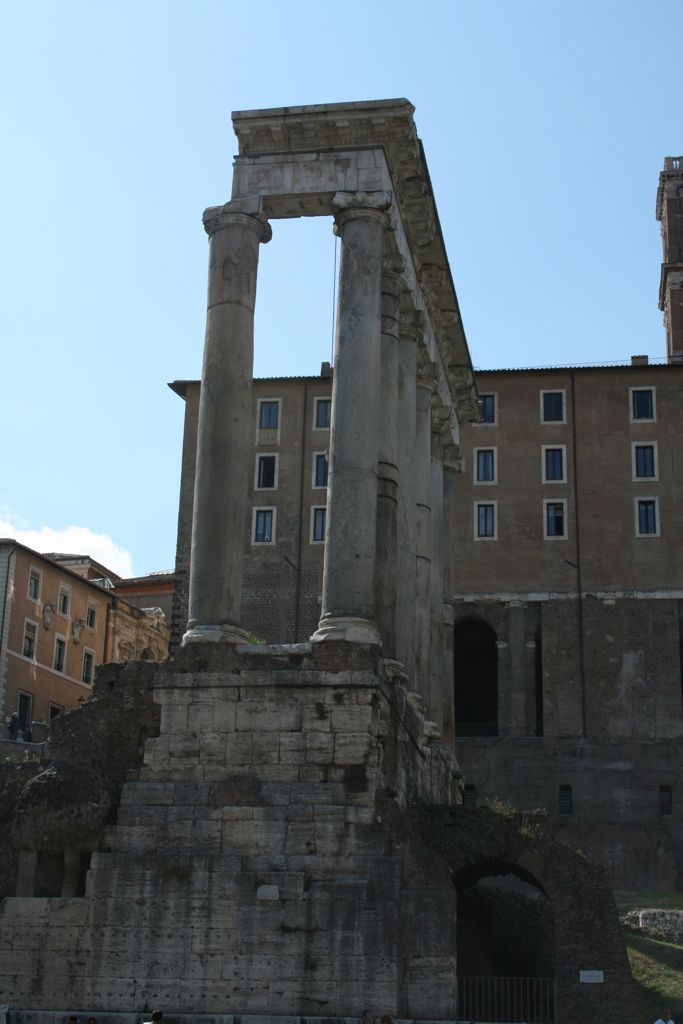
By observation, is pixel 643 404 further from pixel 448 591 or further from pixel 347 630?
pixel 347 630

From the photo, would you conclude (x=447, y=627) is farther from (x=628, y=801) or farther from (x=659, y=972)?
(x=628, y=801)

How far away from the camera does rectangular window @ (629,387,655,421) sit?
5422cm

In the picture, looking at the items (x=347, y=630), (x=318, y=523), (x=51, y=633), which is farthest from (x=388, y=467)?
(x=51, y=633)

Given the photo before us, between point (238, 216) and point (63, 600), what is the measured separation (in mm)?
37513

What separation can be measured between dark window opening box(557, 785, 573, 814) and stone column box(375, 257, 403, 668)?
25.1m

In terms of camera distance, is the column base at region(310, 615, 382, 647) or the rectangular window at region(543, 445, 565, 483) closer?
the column base at region(310, 615, 382, 647)

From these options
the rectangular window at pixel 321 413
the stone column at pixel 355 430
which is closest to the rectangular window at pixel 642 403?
the rectangular window at pixel 321 413

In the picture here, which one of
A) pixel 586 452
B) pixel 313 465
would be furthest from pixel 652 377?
pixel 313 465

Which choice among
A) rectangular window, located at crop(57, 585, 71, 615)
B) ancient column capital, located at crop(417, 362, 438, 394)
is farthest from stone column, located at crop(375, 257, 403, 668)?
rectangular window, located at crop(57, 585, 71, 615)

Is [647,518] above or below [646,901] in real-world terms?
above

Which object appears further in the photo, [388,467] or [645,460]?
[645,460]

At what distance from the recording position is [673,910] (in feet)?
107

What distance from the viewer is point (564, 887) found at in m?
21.0

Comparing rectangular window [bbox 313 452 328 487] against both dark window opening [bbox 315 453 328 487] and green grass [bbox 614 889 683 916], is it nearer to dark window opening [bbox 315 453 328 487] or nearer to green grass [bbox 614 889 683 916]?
dark window opening [bbox 315 453 328 487]
